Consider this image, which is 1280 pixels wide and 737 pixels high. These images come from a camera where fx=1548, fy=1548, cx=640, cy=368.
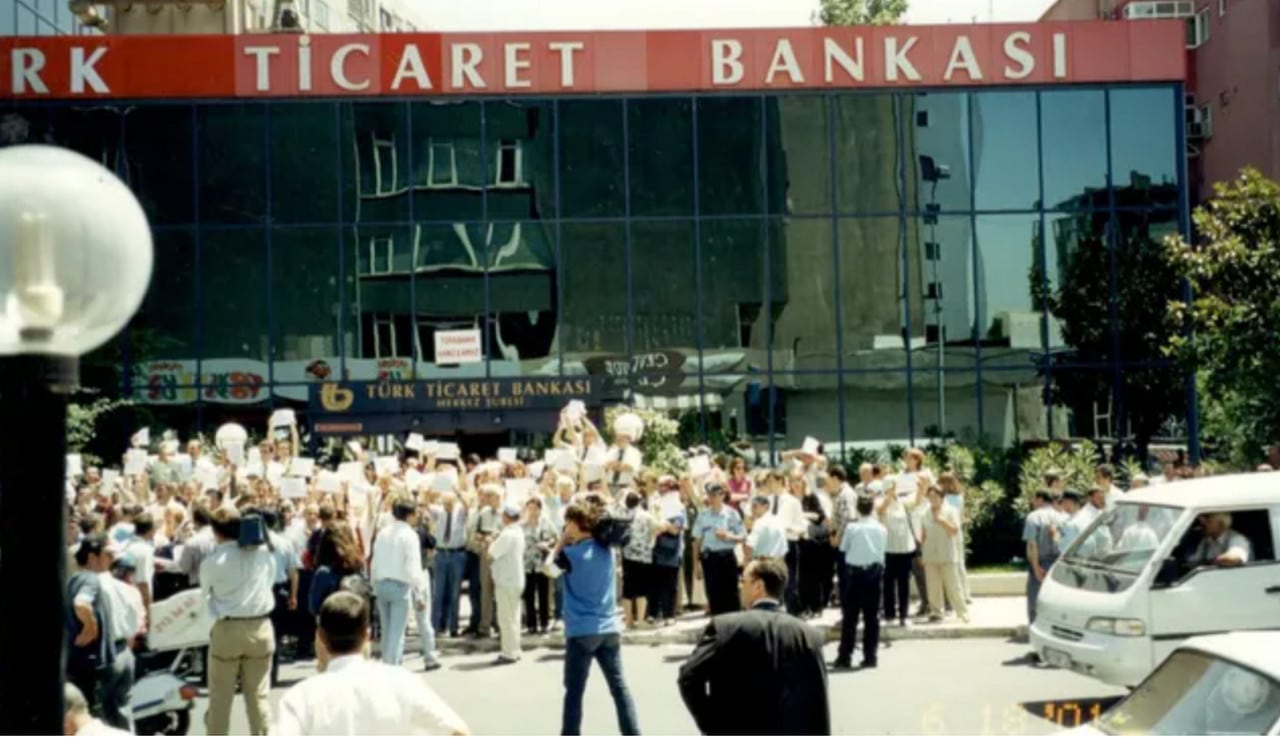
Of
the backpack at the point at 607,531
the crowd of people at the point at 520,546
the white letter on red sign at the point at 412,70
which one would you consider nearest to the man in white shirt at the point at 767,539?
the crowd of people at the point at 520,546

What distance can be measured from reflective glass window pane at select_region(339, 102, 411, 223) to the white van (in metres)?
19.9

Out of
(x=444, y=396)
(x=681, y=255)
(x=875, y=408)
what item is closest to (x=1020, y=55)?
(x=875, y=408)

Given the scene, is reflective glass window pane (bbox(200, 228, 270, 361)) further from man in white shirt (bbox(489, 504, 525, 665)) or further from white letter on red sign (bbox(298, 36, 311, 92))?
man in white shirt (bbox(489, 504, 525, 665))

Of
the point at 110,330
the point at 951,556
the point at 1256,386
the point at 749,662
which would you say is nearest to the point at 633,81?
the point at 1256,386

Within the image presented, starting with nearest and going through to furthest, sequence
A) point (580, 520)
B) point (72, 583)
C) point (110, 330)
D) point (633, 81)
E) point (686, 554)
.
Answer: point (110, 330) → point (72, 583) → point (580, 520) → point (686, 554) → point (633, 81)

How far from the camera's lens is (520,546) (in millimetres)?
15406

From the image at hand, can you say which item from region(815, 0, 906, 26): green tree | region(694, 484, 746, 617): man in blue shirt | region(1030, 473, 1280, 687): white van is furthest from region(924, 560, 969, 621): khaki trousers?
region(815, 0, 906, 26): green tree

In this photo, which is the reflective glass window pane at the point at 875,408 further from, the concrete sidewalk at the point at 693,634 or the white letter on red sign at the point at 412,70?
the concrete sidewalk at the point at 693,634

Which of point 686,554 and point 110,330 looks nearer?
point 110,330

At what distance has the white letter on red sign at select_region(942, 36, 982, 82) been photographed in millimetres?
29344

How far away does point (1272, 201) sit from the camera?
21609 millimetres

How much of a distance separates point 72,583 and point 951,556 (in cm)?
975

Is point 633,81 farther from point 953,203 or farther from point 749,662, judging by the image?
point 749,662

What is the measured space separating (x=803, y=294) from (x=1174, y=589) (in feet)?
61.0
